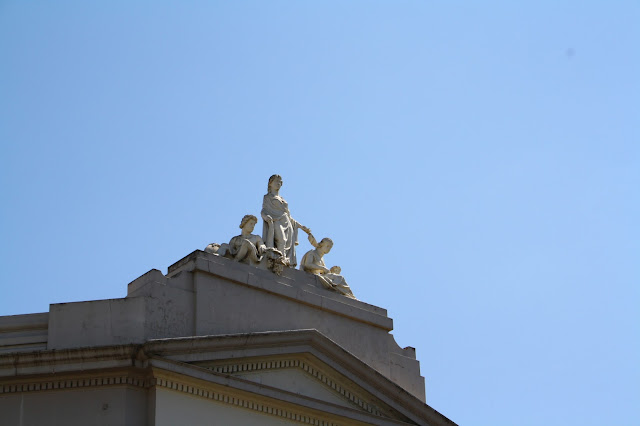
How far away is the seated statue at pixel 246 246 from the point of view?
95.5 ft

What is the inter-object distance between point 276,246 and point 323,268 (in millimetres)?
1308

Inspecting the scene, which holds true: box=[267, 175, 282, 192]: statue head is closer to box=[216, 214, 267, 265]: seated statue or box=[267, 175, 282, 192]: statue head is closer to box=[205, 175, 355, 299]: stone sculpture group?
box=[205, 175, 355, 299]: stone sculpture group

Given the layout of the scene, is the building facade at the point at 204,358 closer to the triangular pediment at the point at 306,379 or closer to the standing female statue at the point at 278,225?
the triangular pediment at the point at 306,379

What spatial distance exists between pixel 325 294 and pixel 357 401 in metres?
2.50

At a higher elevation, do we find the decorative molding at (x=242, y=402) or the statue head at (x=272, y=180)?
the statue head at (x=272, y=180)

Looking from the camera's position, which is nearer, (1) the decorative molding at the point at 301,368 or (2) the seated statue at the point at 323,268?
(1) the decorative molding at the point at 301,368

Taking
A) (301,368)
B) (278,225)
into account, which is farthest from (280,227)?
(301,368)

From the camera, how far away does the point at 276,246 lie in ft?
98.8

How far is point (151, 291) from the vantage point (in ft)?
89.8

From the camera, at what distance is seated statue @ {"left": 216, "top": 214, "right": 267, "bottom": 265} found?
29.1 meters

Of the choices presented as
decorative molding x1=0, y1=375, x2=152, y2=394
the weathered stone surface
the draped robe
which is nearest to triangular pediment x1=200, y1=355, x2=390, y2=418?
the weathered stone surface

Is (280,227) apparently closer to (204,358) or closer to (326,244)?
(326,244)

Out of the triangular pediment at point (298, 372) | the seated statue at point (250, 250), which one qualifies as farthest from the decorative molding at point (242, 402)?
the seated statue at point (250, 250)

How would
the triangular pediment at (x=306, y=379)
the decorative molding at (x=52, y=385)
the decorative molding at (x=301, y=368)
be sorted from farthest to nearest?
the triangular pediment at (x=306, y=379) < the decorative molding at (x=301, y=368) < the decorative molding at (x=52, y=385)
